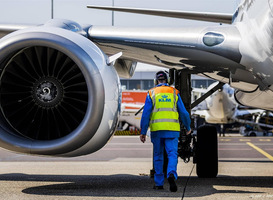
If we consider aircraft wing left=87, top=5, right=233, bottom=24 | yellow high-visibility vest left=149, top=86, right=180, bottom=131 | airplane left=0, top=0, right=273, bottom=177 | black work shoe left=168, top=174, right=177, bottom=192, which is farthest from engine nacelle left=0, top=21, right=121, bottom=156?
aircraft wing left=87, top=5, right=233, bottom=24

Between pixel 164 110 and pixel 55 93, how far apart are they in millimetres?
1415

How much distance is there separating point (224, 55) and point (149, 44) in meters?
1.14

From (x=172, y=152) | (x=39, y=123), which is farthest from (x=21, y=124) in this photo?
(x=172, y=152)

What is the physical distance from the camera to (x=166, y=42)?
8531 mm

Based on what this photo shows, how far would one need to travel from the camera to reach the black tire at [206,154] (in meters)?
9.95

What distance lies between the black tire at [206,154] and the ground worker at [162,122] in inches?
96.4

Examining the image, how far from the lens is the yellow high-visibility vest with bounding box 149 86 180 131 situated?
7445mm

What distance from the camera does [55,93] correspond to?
751 cm

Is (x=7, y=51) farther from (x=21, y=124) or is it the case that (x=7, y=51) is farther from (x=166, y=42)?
(x=166, y=42)

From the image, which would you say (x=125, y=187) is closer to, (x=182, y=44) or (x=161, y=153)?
(x=161, y=153)

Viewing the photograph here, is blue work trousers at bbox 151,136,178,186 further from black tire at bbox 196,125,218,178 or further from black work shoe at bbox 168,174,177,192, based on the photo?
black tire at bbox 196,125,218,178

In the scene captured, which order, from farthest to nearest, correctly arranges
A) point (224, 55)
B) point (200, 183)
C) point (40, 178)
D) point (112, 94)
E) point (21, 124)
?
point (40, 178)
point (200, 183)
point (224, 55)
point (21, 124)
point (112, 94)

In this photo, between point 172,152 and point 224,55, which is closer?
point 172,152

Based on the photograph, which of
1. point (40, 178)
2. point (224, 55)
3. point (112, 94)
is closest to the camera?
point (112, 94)
